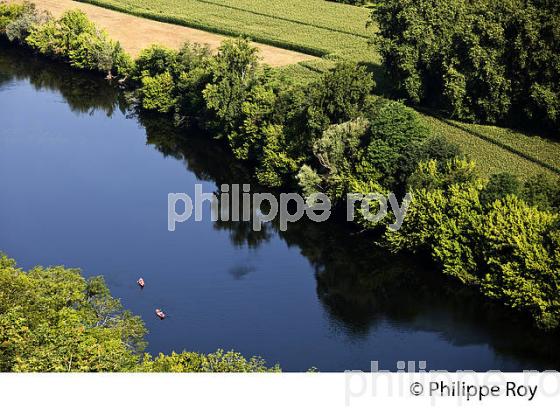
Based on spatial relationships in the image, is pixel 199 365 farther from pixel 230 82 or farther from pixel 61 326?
pixel 230 82

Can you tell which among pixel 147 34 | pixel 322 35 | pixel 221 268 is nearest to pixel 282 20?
pixel 322 35

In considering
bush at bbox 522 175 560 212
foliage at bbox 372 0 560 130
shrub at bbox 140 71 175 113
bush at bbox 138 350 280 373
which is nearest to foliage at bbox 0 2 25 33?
shrub at bbox 140 71 175 113

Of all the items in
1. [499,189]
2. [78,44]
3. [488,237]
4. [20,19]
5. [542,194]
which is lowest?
[488,237]

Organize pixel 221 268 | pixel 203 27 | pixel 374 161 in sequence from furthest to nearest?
pixel 203 27 < pixel 374 161 < pixel 221 268

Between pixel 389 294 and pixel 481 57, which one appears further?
pixel 481 57

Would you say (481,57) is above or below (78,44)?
below

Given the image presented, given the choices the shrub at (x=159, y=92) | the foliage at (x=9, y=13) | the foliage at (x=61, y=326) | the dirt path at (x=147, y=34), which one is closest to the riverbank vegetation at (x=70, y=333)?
the foliage at (x=61, y=326)

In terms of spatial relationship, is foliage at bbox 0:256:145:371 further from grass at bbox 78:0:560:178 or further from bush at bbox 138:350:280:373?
grass at bbox 78:0:560:178
